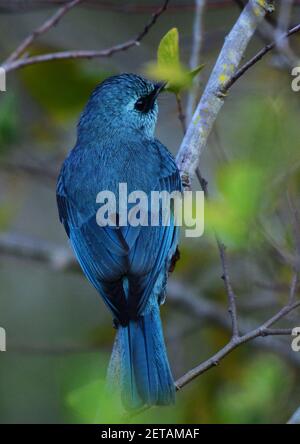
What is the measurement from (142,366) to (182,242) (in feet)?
7.11

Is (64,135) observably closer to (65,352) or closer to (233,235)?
(65,352)

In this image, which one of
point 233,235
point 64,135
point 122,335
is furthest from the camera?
point 64,135

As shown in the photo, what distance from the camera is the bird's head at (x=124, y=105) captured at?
465 cm

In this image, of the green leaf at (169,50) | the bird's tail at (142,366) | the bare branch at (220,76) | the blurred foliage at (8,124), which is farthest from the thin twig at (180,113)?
the blurred foliage at (8,124)

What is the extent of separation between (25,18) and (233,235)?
452 centimetres

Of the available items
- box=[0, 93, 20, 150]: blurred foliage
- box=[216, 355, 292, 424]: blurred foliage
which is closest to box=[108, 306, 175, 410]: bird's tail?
box=[216, 355, 292, 424]: blurred foliage

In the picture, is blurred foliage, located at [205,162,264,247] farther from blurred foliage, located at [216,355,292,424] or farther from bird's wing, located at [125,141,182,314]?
blurred foliage, located at [216,355,292,424]

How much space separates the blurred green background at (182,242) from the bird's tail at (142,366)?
0.40 ft

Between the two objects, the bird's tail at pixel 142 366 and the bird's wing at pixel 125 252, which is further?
the bird's wing at pixel 125 252

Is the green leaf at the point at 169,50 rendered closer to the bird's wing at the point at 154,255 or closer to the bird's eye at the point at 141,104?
the bird's wing at the point at 154,255

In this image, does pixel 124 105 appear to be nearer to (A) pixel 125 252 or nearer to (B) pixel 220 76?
(B) pixel 220 76

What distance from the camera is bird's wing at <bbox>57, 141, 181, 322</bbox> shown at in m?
3.92

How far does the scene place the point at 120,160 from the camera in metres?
4.46

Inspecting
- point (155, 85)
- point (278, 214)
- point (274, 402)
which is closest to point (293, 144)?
point (278, 214)
